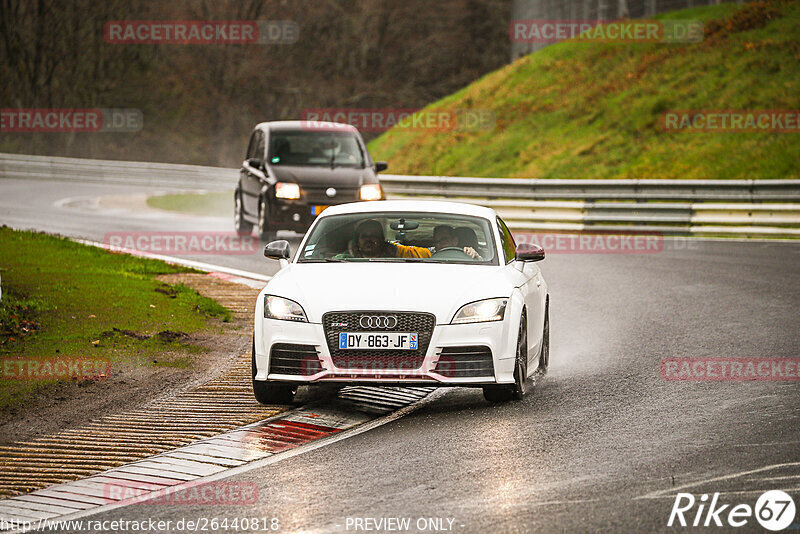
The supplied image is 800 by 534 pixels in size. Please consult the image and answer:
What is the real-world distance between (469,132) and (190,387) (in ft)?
101

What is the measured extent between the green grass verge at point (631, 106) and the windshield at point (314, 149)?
35.8ft

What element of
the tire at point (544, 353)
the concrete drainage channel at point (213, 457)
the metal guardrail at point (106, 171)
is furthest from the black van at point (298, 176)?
the metal guardrail at point (106, 171)

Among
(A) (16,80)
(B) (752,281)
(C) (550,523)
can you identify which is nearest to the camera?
(C) (550,523)

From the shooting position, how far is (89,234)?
73.3 ft

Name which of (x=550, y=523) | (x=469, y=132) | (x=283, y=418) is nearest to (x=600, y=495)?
(x=550, y=523)

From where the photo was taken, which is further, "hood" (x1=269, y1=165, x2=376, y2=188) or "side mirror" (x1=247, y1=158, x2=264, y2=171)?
"side mirror" (x1=247, y1=158, x2=264, y2=171)

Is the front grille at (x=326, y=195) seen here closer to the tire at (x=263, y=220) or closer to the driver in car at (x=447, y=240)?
the tire at (x=263, y=220)

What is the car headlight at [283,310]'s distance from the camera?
880 centimetres

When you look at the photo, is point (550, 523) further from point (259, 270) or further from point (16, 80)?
point (16, 80)

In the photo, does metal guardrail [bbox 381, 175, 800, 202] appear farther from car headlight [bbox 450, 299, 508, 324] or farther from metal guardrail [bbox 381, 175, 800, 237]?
car headlight [bbox 450, 299, 508, 324]

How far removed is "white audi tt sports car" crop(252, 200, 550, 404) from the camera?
8.62 m

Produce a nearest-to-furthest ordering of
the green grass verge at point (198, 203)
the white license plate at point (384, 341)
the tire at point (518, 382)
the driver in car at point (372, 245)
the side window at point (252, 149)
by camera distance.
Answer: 1. the white license plate at point (384, 341)
2. the tire at point (518, 382)
3. the driver in car at point (372, 245)
4. the side window at point (252, 149)
5. the green grass verge at point (198, 203)

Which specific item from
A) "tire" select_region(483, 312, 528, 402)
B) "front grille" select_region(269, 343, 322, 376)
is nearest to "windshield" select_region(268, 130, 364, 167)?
"tire" select_region(483, 312, 528, 402)

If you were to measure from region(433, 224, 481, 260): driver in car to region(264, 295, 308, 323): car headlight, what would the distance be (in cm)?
161
